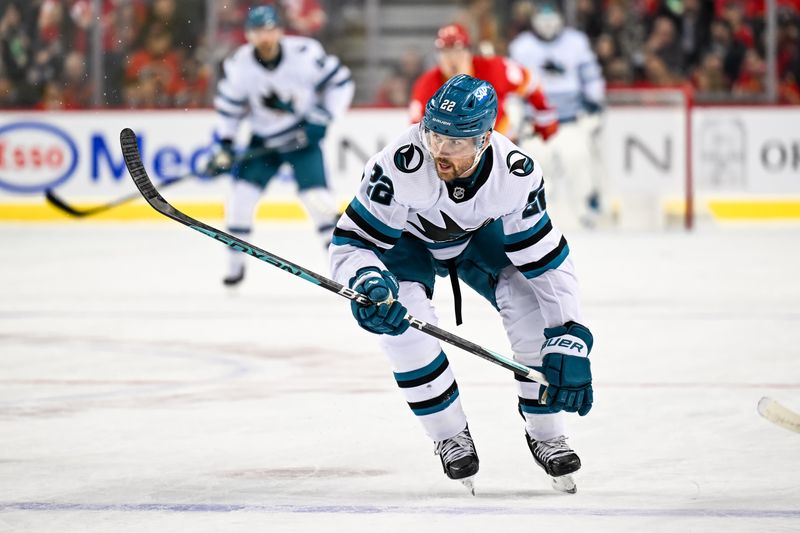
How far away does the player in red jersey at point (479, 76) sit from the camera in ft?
23.2

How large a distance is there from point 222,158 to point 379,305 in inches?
175

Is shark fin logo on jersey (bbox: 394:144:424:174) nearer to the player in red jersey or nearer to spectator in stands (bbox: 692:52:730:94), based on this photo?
the player in red jersey

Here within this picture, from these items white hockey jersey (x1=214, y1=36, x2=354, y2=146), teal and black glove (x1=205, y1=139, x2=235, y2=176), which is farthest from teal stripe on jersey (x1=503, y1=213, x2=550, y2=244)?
teal and black glove (x1=205, y1=139, x2=235, y2=176)

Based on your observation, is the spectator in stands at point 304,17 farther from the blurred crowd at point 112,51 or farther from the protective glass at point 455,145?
the protective glass at point 455,145

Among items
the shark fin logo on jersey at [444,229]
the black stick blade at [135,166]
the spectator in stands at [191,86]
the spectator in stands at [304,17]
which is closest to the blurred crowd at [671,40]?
the spectator in stands at [304,17]

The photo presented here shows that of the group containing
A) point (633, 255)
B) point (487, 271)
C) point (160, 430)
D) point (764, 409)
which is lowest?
point (633, 255)

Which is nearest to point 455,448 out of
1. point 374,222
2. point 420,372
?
point 420,372

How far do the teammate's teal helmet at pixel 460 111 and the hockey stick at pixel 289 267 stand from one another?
1.25 feet

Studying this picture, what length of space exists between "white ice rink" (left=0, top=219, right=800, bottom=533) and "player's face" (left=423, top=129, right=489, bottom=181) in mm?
689

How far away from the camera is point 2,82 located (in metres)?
10.3

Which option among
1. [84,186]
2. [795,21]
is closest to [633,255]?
[795,21]

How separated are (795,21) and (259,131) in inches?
189

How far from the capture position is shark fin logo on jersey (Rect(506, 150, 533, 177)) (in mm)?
3086

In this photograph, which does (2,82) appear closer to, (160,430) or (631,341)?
(631,341)
